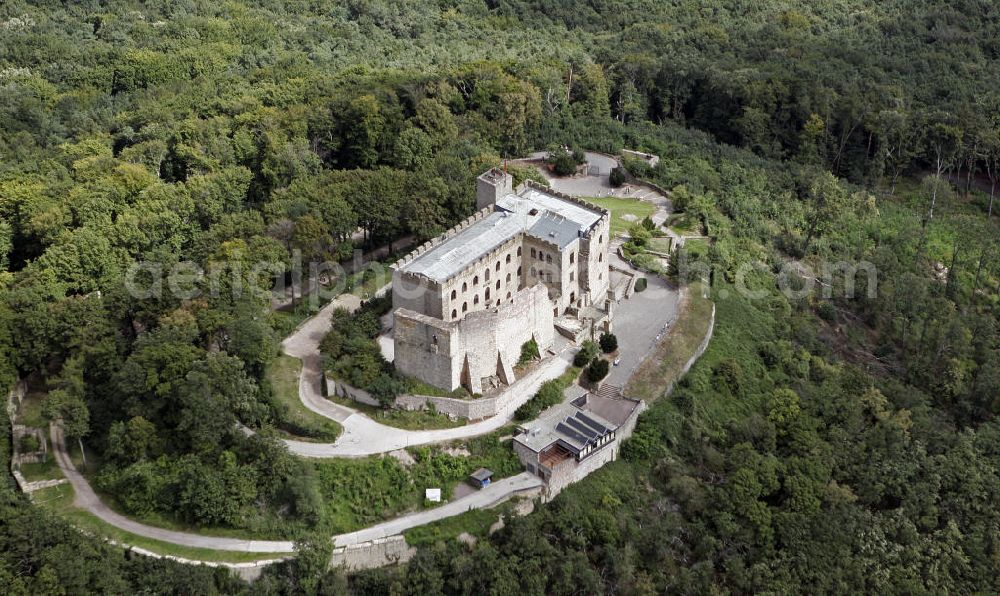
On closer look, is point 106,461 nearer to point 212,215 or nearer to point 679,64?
point 212,215

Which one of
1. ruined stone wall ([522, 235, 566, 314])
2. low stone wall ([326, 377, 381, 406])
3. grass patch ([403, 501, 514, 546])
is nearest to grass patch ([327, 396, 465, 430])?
low stone wall ([326, 377, 381, 406])

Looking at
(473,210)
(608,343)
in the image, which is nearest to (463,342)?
(608,343)

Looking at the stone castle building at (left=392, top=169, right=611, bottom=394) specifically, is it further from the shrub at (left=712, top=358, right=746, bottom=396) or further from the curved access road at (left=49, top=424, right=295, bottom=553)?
the curved access road at (left=49, top=424, right=295, bottom=553)

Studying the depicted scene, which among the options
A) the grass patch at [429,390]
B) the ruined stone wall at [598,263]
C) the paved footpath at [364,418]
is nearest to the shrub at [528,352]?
the paved footpath at [364,418]

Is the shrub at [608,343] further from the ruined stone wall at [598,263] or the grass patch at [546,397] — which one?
the ruined stone wall at [598,263]

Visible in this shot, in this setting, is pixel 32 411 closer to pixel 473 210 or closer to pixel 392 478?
pixel 392 478
